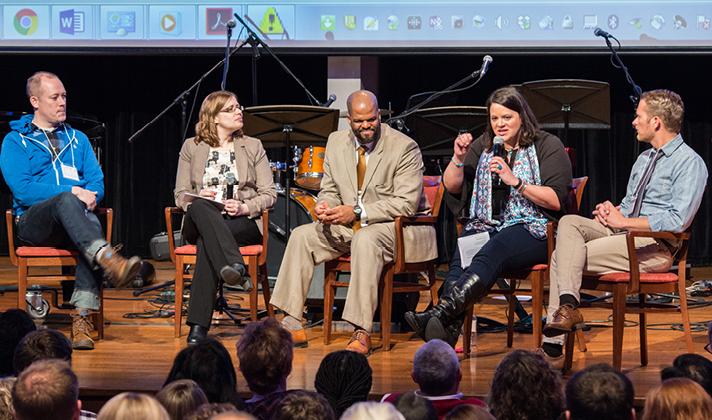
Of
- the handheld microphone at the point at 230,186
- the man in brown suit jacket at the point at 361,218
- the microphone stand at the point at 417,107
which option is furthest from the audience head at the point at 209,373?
the microphone stand at the point at 417,107

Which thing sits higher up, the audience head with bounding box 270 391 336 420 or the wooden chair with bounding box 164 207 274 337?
the wooden chair with bounding box 164 207 274 337

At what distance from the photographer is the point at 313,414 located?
2.40 m

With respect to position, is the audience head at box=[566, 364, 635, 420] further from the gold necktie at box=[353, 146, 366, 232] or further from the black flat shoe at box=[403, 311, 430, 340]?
the gold necktie at box=[353, 146, 366, 232]

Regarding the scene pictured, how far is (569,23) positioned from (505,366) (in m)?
4.32

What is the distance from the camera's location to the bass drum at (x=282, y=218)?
6.31 m

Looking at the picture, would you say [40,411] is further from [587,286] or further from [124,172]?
[124,172]

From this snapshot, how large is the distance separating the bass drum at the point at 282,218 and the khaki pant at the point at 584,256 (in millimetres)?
2188

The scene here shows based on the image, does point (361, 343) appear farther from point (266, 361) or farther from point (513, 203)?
point (266, 361)

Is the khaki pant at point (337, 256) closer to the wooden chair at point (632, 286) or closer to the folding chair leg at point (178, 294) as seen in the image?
the folding chair leg at point (178, 294)

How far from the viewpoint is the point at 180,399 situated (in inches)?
99.0

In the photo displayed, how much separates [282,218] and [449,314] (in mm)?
2333

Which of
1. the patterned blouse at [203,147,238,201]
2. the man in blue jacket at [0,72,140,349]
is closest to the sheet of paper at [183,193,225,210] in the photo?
the patterned blouse at [203,147,238,201]

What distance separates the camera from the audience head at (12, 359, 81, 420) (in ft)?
7.75

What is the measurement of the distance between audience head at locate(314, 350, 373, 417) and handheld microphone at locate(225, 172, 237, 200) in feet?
7.85
